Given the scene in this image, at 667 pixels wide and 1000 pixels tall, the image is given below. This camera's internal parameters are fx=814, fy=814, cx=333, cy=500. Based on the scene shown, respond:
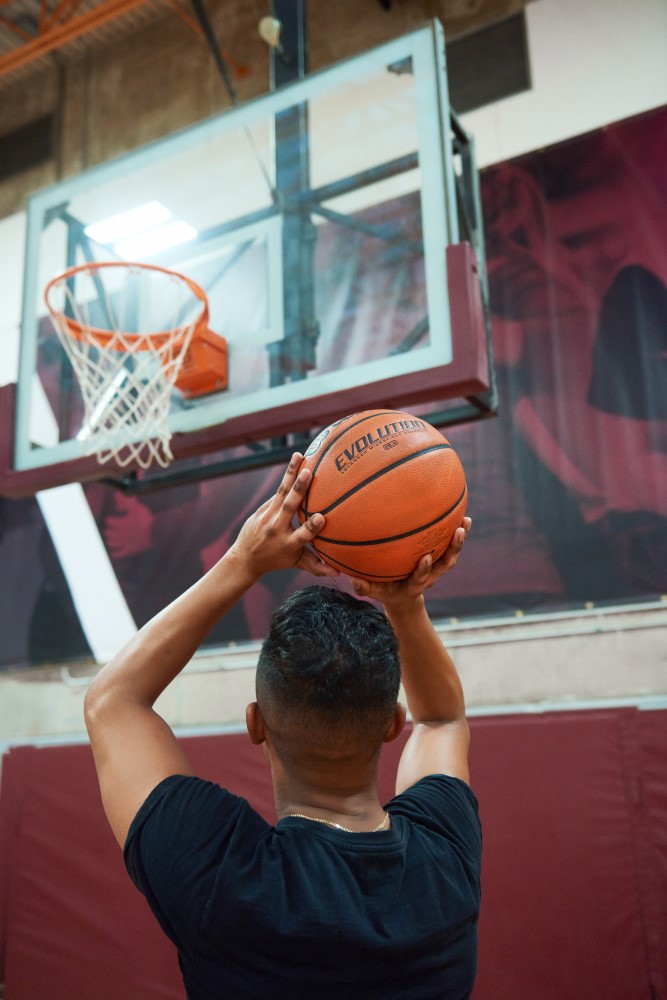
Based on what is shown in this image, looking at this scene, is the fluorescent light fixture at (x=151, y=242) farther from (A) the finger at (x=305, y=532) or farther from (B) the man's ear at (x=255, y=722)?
(B) the man's ear at (x=255, y=722)

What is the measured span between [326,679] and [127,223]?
3560 mm

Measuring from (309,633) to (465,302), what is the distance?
7.06 ft

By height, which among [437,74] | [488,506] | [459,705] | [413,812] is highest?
[437,74]

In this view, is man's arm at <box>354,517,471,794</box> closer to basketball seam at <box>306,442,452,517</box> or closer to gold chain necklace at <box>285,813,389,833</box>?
basketball seam at <box>306,442,452,517</box>

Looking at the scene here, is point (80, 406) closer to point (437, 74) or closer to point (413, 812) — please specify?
point (437, 74)

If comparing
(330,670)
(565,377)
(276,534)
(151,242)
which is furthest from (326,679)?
(151,242)

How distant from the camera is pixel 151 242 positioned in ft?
13.8

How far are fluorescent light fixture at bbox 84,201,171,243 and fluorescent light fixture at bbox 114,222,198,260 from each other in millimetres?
37

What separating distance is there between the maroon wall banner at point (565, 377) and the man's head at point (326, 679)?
8.79ft

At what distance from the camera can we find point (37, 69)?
7.22 m

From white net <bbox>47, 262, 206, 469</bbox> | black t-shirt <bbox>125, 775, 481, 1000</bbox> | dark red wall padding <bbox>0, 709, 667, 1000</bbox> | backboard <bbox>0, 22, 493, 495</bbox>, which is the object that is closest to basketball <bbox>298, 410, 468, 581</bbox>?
black t-shirt <bbox>125, 775, 481, 1000</bbox>

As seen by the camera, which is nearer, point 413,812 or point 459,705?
point 413,812

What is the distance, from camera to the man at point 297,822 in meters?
1.01

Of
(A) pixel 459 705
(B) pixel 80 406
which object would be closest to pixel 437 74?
(B) pixel 80 406
